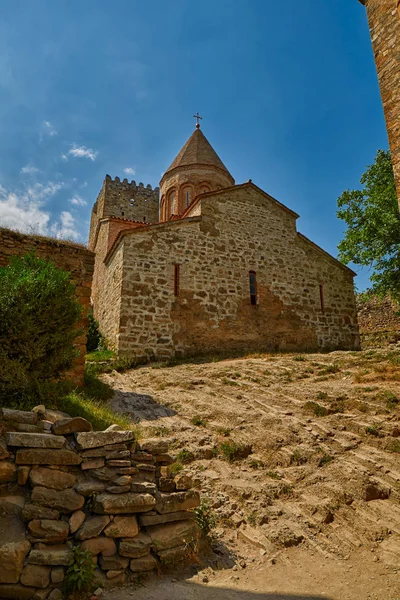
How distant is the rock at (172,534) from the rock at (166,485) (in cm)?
33

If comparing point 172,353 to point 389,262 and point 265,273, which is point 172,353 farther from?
point 389,262

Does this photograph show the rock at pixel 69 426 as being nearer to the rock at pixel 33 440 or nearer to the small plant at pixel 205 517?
the rock at pixel 33 440

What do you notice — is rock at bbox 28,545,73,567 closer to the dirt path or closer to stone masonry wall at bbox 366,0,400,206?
the dirt path

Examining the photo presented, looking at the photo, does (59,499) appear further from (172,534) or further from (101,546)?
(172,534)

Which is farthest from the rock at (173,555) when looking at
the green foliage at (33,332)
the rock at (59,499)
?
the green foliage at (33,332)

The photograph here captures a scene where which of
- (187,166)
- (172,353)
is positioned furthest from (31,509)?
(187,166)

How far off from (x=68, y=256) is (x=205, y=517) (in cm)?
638

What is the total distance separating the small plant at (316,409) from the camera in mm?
6832

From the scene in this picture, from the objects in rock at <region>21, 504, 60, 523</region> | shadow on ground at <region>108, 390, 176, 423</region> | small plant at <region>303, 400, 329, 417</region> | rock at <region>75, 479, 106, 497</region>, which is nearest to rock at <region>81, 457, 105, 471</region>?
rock at <region>75, 479, 106, 497</region>

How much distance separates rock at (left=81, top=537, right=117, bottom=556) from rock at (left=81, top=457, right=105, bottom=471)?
0.65m

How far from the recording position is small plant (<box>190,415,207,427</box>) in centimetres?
700

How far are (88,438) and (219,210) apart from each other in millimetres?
13442

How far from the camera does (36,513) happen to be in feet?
10.8

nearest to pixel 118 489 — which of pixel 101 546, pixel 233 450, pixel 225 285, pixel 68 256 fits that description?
pixel 101 546
